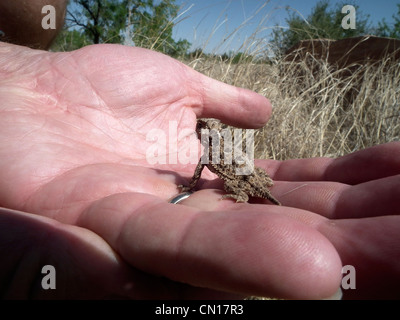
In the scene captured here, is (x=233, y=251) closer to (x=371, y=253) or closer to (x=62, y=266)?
(x=371, y=253)

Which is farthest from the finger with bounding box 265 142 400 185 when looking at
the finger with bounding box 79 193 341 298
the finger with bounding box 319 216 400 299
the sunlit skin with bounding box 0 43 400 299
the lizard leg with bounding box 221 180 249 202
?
the finger with bounding box 79 193 341 298

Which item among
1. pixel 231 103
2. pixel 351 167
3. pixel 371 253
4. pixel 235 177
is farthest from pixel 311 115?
pixel 371 253

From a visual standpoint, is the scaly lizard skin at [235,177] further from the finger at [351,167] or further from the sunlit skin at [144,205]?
the finger at [351,167]

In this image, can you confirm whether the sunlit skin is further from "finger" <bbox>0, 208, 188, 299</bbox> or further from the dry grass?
the dry grass

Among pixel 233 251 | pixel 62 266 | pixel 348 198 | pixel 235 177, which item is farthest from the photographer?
pixel 235 177

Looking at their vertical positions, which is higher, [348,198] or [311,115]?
[311,115]

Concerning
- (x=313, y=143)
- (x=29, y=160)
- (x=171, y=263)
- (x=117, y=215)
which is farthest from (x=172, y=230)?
(x=313, y=143)

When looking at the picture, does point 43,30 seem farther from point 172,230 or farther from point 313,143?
point 172,230

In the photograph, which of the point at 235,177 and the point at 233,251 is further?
the point at 235,177
